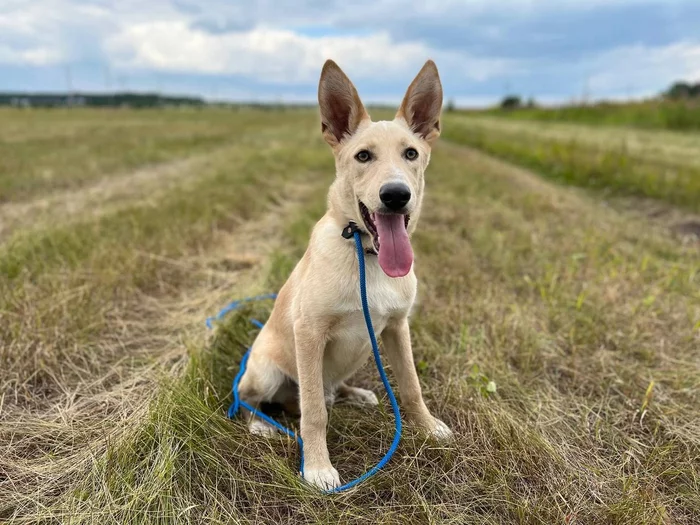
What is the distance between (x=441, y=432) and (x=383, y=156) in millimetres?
1522

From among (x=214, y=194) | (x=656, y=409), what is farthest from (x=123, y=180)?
(x=656, y=409)

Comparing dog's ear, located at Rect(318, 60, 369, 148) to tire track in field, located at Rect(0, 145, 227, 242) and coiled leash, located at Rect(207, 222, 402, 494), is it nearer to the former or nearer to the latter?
coiled leash, located at Rect(207, 222, 402, 494)

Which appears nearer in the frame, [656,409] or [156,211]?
[656,409]

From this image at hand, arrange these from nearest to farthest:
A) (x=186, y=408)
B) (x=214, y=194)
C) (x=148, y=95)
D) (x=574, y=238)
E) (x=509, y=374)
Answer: (x=186, y=408)
(x=509, y=374)
(x=574, y=238)
(x=214, y=194)
(x=148, y=95)

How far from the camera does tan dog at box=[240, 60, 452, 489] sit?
2.29m

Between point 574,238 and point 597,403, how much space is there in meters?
3.46

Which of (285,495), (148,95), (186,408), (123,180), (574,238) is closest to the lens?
(285,495)

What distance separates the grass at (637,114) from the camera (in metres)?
21.5

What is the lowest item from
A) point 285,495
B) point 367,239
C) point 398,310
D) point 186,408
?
point 285,495

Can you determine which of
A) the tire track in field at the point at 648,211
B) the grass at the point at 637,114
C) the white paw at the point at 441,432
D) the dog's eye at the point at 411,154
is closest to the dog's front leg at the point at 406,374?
the white paw at the point at 441,432

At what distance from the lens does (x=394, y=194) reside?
2145 mm

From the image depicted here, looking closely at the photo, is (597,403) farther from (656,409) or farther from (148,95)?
(148,95)

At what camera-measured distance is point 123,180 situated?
10.9 metres

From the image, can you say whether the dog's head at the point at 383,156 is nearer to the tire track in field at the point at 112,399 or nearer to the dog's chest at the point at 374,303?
the dog's chest at the point at 374,303
